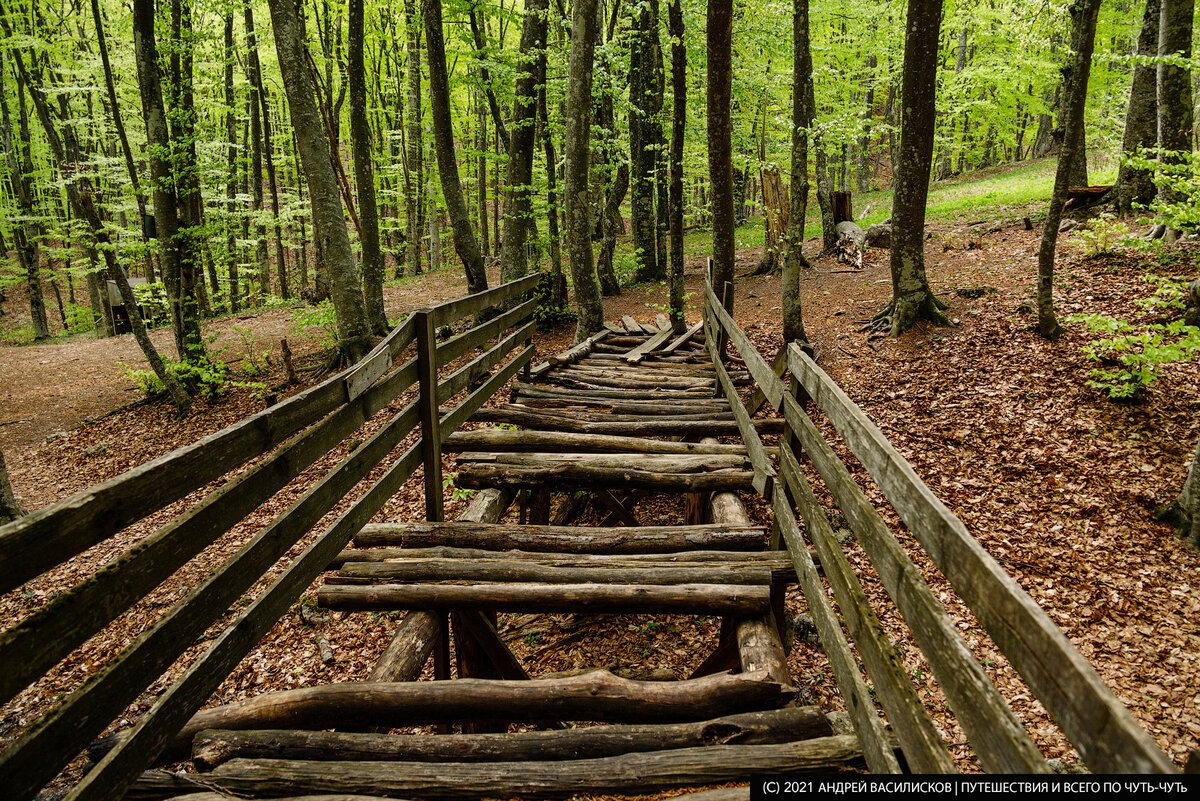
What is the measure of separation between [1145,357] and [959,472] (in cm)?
210

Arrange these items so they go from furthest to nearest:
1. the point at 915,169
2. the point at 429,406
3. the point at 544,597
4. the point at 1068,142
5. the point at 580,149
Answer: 1. the point at 580,149
2. the point at 915,169
3. the point at 1068,142
4. the point at 429,406
5. the point at 544,597

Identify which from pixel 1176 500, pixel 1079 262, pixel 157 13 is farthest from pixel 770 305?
pixel 157 13

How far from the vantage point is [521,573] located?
3.85 meters

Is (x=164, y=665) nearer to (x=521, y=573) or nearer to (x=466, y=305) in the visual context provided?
(x=521, y=573)

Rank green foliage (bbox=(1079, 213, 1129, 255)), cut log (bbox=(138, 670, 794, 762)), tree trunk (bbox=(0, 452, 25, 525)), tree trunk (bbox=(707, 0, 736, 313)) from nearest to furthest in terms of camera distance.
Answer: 1. cut log (bbox=(138, 670, 794, 762))
2. tree trunk (bbox=(0, 452, 25, 525))
3. green foliage (bbox=(1079, 213, 1129, 255))
4. tree trunk (bbox=(707, 0, 736, 313))

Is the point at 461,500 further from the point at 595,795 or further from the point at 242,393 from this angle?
the point at 242,393

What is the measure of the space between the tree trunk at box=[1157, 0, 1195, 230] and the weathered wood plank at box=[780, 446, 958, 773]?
1088 centimetres

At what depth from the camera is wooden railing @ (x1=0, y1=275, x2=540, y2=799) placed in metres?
1.68

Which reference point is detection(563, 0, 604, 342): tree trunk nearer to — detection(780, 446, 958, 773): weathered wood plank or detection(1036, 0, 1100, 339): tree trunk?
detection(1036, 0, 1100, 339): tree trunk

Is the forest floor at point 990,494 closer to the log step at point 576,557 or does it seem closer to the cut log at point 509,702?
the log step at point 576,557

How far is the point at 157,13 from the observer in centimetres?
1249

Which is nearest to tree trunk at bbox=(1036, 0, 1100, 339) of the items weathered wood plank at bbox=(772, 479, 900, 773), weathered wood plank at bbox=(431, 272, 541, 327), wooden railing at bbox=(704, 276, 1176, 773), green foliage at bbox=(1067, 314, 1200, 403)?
green foliage at bbox=(1067, 314, 1200, 403)

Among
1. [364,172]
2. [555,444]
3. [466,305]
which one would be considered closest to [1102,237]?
[555,444]

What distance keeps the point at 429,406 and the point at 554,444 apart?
160 centimetres
